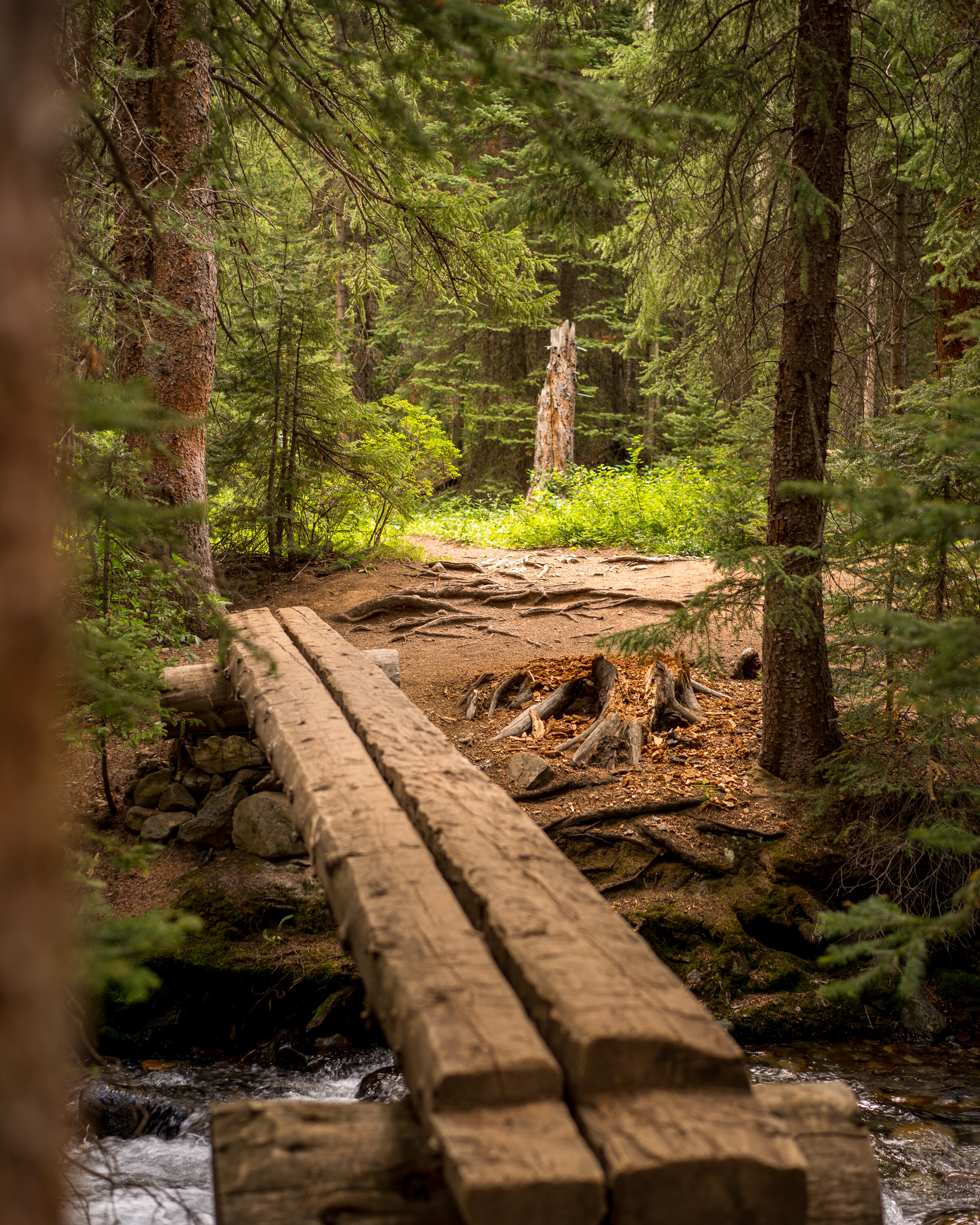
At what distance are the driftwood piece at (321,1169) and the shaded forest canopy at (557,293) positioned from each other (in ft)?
4.26

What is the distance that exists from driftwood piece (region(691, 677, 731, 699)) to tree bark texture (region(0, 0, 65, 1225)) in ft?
23.5

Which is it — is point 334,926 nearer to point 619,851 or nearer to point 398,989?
point 619,851

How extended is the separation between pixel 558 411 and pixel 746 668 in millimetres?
12267

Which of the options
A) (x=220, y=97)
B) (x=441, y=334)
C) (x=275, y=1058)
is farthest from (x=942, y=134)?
(x=441, y=334)

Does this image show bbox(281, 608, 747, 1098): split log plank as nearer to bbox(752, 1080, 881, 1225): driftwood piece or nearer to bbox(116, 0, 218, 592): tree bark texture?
bbox(752, 1080, 881, 1225): driftwood piece

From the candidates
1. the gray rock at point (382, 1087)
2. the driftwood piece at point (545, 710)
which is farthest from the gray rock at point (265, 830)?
the driftwood piece at point (545, 710)

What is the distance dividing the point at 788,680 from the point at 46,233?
18.7ft

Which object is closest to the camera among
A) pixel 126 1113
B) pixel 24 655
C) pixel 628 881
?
pixel 24 655

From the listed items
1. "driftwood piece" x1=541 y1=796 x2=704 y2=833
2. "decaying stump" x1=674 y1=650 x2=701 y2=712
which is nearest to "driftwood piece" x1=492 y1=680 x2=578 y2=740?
"decaying stump" x1=674 y1=650 x2=701 y2=712

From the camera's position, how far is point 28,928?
3.68ft

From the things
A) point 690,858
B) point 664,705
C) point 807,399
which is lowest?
point 690,858

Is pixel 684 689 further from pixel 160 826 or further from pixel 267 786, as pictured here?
pixel 160 826

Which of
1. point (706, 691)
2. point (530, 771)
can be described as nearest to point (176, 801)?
point (530, 771)

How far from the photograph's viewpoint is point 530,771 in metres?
6.55
